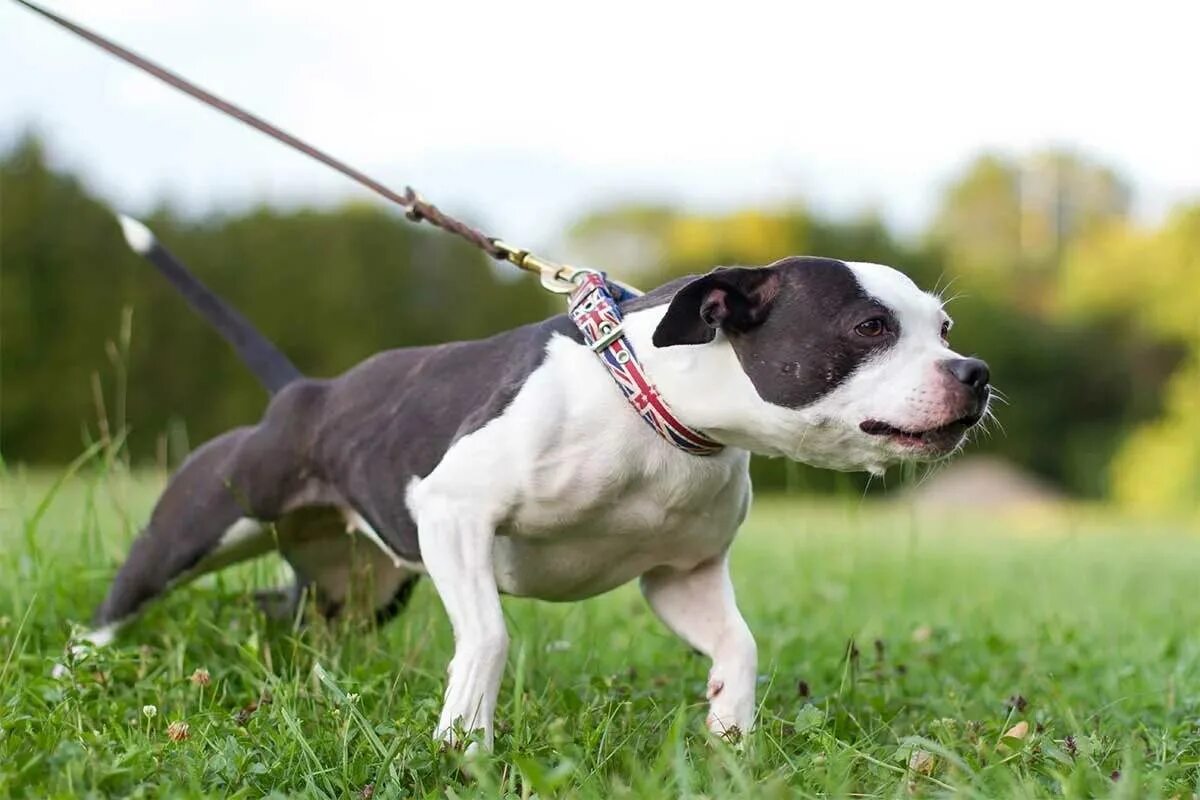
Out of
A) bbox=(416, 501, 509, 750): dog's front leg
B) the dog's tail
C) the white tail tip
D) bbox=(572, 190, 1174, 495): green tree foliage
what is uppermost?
the white tail tip

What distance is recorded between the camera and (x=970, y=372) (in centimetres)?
267

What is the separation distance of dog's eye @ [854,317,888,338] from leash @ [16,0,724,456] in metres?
0.43

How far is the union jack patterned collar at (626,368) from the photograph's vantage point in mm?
2945

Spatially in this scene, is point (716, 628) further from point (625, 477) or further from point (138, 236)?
point (138, 236)

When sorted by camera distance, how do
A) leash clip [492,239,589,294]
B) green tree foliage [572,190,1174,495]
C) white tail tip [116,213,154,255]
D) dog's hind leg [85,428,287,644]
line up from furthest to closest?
1. green tree foliage [572,190,1174,495]
2. white tail tip [116,213,154,255]
3. dog's hind leg [85,428,287,644]
4. leash clip [492,239,589,294]

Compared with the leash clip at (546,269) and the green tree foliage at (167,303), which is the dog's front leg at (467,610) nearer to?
the leash clip at (546,269)

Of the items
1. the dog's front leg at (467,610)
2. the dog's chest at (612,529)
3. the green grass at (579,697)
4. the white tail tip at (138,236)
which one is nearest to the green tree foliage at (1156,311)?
the green grass at (579,697)

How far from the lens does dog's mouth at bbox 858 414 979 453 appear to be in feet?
8.87

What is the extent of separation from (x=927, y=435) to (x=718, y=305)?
0.50 meters

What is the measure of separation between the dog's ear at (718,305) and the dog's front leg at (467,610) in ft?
2.04

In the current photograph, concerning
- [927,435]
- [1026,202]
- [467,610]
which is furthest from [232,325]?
[1026,202]

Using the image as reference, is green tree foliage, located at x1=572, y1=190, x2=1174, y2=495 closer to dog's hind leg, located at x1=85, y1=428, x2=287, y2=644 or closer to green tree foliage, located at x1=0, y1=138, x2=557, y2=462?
green tree foliage, located at x1=0, y1=138, x2=557, y2=462

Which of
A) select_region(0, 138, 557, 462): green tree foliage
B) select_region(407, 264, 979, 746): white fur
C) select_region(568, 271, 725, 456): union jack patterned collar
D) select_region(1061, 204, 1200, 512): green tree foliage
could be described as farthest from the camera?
select_region(1061, 204, 1200, 512): green tree foliage

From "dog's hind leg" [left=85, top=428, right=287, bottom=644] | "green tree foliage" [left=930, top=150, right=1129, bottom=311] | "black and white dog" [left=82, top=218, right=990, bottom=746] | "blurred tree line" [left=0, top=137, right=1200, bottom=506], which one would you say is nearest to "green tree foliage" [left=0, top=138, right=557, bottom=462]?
"blurred tree line" [left=0, top=137, right=1200, bottom=506]
